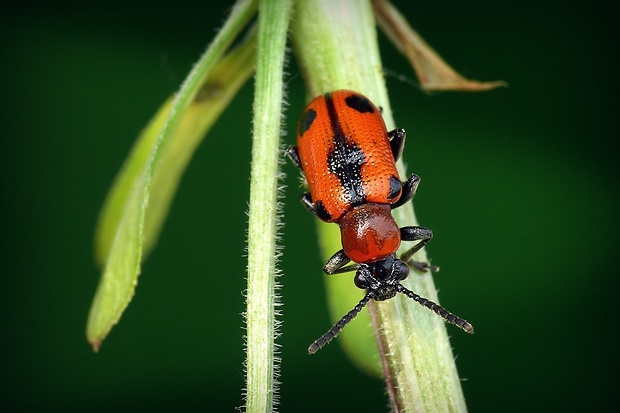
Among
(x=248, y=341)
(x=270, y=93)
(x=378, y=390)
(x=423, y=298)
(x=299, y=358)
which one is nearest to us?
(x=248, y=341)

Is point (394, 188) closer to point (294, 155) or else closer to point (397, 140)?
point (397, 140)

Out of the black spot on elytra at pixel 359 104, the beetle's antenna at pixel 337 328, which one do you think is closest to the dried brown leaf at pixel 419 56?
the black spot on elytra at pixel 359 104

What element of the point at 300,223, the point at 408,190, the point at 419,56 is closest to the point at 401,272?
the point at 408,190

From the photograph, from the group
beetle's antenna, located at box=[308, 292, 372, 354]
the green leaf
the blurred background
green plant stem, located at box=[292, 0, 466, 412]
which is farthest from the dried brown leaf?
the blurred background

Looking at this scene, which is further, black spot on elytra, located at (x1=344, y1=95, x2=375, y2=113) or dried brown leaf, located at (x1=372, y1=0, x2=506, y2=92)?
dried brown leaf, located at (x1=372, y1=0, x2=506, y2=92)

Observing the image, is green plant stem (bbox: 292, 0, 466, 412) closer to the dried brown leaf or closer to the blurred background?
the dried brown leaf

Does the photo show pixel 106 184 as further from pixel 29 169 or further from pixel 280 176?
pixel 280 176

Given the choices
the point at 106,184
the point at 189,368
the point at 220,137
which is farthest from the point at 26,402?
the point at 220,137
